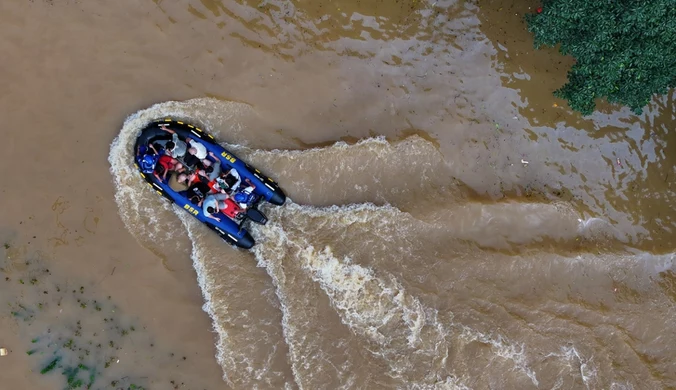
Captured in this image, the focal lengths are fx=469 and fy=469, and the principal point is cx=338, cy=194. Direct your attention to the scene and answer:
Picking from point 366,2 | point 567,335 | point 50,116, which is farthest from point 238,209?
point 567,335

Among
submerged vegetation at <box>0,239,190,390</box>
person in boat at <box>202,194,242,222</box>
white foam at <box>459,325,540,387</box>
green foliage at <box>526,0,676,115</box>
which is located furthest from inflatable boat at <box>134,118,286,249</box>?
green foliage at <box>526,0,676,115</box>

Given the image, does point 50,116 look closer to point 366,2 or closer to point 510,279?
point 366,2

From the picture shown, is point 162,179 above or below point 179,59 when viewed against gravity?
below

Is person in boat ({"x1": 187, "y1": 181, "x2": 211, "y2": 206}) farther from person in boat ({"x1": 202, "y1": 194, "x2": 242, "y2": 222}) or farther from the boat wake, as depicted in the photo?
the boat wake

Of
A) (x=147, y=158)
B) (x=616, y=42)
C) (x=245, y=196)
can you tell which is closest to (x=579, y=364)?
(x=616, y=42)

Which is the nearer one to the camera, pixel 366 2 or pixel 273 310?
pixel 273 310

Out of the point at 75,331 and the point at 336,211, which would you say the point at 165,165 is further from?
the point at 75,331
